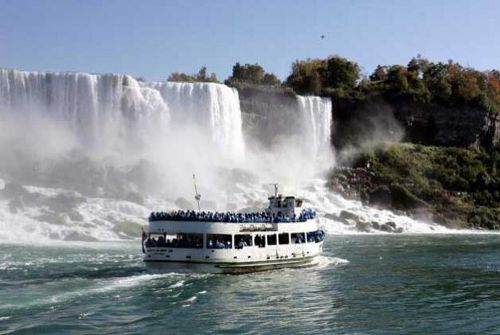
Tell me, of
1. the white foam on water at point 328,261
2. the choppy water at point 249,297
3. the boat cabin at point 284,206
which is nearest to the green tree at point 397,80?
Result: the choppy water at point 249,297

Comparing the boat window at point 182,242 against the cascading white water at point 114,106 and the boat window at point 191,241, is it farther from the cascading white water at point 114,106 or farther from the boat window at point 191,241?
the cascading white water at point 114,106

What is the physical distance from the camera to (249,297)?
89.7 feet

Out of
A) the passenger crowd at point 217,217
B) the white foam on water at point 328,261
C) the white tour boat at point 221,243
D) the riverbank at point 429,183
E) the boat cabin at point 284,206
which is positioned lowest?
the white foam on water at point 328,261

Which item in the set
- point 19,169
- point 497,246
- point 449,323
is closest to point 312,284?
point 449,323

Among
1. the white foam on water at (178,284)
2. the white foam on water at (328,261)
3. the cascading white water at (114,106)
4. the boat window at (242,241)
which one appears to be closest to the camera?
the white foam on water at (178,284)

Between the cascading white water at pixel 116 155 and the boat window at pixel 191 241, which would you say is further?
the cascading white water at pixel 116 155

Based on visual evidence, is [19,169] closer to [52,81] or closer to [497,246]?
[52,81]

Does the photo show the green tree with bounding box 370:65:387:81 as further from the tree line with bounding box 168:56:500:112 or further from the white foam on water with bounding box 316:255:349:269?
the white foam on water with bounding box 316:255:349:269

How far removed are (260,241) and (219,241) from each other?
285 cm

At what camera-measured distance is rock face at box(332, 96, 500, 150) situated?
91.2 meters

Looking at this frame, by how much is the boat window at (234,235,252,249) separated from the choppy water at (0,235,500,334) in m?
1.62

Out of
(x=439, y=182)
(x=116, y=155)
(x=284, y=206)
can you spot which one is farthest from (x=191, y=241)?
(x=439, y=182)

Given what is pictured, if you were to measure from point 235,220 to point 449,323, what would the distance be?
45.1ft

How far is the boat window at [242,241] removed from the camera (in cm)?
3397
